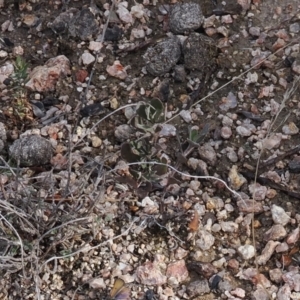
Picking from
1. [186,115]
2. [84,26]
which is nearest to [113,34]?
[84,26]

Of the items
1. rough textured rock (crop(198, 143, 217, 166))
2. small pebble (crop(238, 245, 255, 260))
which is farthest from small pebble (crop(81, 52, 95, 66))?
small pebble (crop(238, 245, 255, 260))

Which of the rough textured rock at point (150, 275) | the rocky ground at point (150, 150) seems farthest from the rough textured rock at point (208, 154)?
the rough textured rock at point (150, 275)

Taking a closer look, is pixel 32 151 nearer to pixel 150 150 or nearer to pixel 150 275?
pixel 150 150

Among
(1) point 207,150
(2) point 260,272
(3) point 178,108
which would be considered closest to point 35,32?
(3) point 178,108

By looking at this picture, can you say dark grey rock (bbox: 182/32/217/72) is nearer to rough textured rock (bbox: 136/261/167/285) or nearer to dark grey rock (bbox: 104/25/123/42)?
dark grey rock (bbox: 104/25/123/42)

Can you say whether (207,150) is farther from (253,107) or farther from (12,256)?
(12,256)

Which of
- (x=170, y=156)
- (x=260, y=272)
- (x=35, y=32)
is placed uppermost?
(x=35, y=32)
